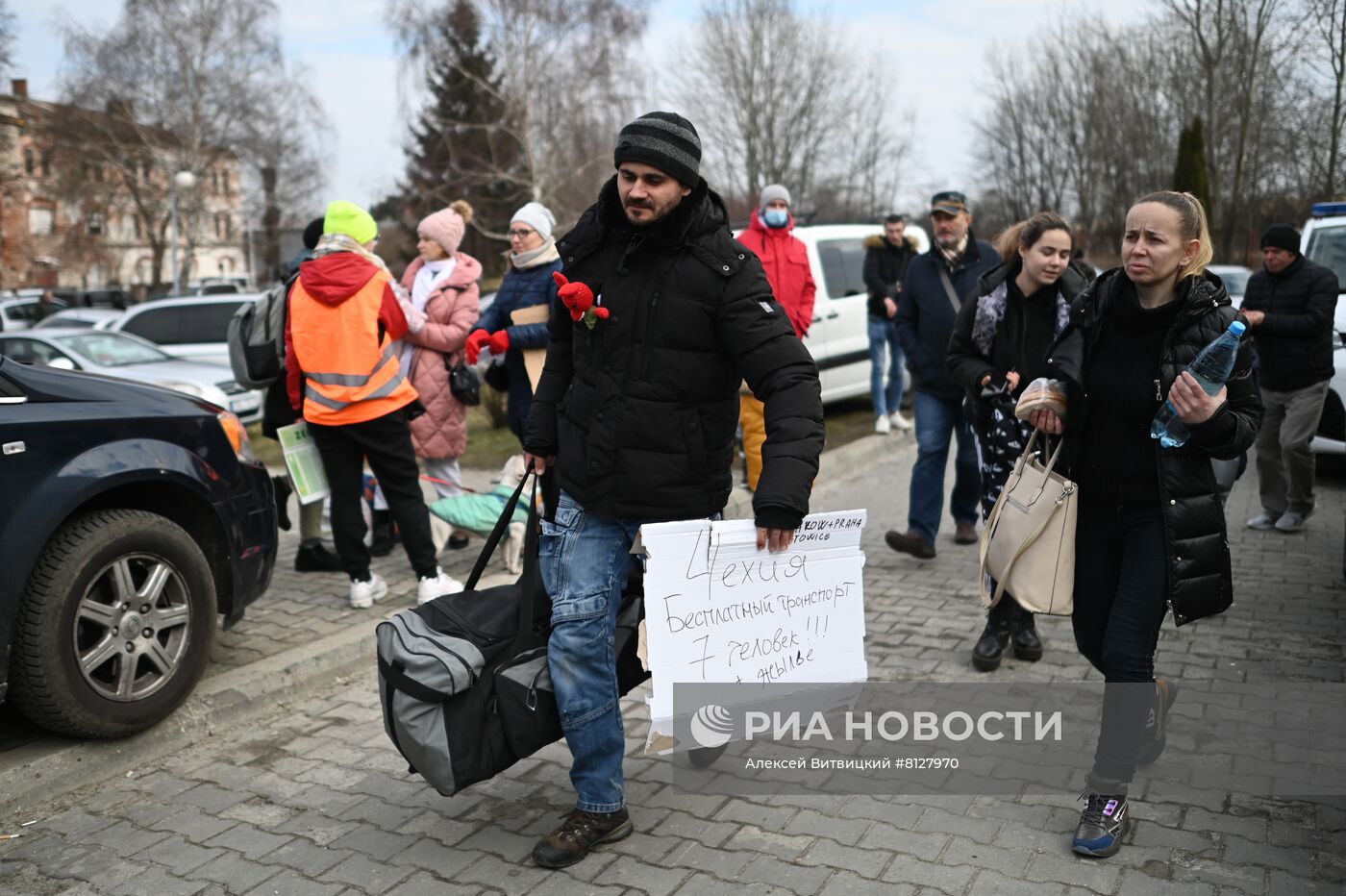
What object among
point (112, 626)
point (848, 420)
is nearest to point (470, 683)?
point (112, 626)

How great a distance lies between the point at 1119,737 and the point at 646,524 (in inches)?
61.7

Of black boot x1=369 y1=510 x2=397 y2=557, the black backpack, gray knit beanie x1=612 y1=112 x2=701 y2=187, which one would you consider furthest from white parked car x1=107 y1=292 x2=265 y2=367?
gray knit beanie x1=612 y1=112 x2=701 y2=187

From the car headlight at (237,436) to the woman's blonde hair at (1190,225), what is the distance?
372 centimetres

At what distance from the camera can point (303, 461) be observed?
588cm

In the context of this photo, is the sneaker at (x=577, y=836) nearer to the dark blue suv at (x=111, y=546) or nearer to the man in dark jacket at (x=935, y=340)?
the dark blue suv at (x=111, y=546)

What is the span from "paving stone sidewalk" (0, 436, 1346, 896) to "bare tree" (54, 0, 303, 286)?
41.1 m

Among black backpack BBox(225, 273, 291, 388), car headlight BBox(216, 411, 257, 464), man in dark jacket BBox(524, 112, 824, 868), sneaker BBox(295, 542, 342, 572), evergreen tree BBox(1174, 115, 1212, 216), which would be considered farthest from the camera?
evergreen tree BBox(1174, 115, 1212, 216)

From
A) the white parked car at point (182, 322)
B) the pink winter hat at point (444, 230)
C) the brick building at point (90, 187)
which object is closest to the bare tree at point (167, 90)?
the brick building at point (90, 187)

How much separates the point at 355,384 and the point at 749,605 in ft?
9.33

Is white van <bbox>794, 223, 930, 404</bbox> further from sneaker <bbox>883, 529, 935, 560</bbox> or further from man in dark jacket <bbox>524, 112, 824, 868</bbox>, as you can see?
man in dark jacket <bbox>524, 112, 824, 868</bbox>

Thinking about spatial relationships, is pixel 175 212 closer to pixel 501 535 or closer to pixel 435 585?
pixel 435 585

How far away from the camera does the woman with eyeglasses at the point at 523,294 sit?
605cm

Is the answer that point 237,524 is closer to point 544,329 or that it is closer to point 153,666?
point 153,666

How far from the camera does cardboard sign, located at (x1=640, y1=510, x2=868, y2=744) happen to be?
3133 mm
